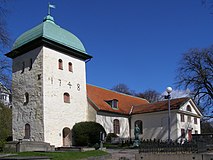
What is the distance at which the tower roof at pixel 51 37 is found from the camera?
30.7 metres

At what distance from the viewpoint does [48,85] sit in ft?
98.3

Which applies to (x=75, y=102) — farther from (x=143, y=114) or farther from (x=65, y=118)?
(x=143, y=114)

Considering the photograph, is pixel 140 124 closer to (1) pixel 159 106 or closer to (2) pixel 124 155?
(1) pixel 159 106

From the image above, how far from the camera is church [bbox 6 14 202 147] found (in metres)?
29.7

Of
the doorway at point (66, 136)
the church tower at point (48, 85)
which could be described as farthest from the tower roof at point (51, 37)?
the doorway at point (66, 136)

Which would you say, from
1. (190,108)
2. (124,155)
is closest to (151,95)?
(190,108)

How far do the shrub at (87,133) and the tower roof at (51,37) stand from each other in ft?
27.3

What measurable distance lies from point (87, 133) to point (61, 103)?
4112mm

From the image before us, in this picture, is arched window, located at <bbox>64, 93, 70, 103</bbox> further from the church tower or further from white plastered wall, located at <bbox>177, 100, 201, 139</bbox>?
white plastered wall, located at <bbox>177, 100, 201, 139</bbox>

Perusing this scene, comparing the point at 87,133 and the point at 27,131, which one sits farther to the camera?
the point at 27,131

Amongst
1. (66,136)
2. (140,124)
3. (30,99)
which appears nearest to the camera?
(30,99)

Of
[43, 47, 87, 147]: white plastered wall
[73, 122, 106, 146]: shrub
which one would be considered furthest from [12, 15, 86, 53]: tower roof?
[73, 122, 106, 146]: shrub

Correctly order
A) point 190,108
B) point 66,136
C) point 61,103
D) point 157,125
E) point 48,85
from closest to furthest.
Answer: point 48,85 → point 61,103 → point 66,136 → point 157,125 → point 190,108

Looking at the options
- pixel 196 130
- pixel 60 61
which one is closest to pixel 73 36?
pixel 60 61
